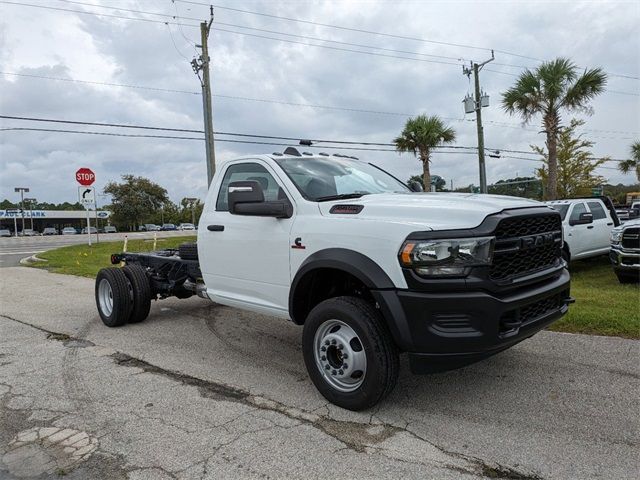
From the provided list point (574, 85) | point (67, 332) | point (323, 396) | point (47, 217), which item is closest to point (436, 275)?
point (323, 396)

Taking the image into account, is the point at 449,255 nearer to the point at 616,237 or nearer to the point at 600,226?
the point at 616,237

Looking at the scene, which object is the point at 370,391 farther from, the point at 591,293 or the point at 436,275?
the point at 591,293

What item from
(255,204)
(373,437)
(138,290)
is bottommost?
(373,437)

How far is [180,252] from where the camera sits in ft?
20.8

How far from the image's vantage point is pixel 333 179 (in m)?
4.59

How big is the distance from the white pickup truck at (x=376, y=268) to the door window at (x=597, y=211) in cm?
885

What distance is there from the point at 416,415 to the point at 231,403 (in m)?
1.45

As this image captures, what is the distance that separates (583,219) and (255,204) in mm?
9329

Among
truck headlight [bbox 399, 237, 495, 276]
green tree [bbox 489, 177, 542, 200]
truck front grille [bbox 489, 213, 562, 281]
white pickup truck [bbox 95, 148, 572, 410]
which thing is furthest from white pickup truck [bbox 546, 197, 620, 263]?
green tree [bbox 489, 177, 542, 200]

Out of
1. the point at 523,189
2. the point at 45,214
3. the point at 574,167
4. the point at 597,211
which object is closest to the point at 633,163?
the point at 523,189

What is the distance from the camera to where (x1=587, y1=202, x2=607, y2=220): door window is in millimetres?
11698

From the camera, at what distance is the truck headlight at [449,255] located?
317 cm

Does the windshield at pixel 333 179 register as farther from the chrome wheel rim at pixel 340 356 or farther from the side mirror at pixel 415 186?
the chrome wheel rim at pixel 340 356

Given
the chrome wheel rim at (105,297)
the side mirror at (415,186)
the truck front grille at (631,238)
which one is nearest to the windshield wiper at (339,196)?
the side mirror at (415,186)
